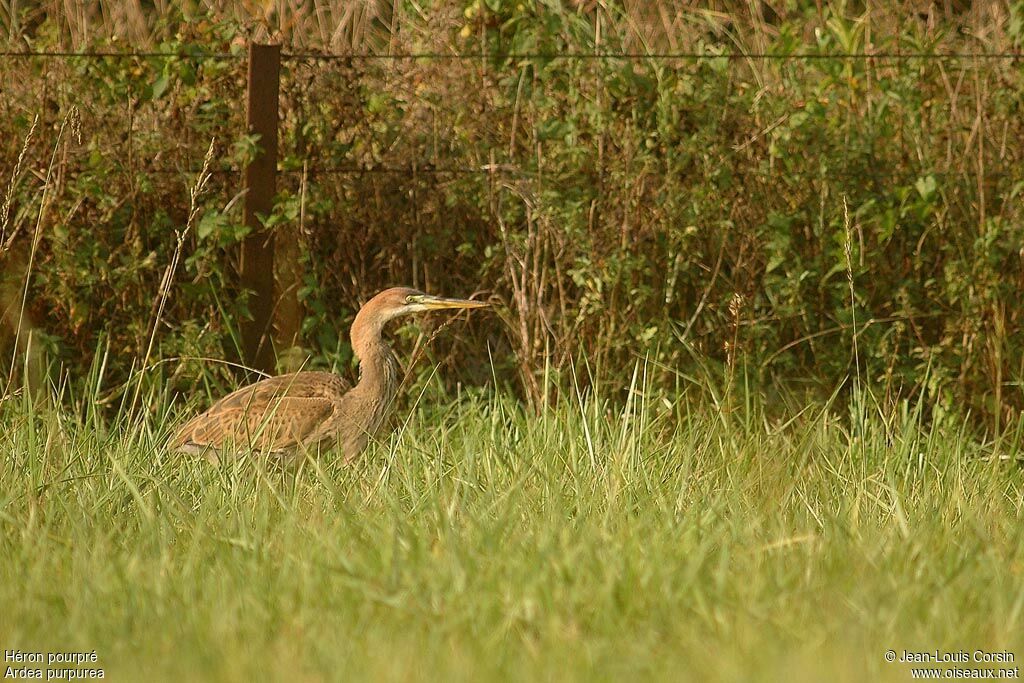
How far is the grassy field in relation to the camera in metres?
3.07

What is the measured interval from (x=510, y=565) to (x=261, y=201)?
3283mm

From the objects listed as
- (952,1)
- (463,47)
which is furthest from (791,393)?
(952,1)

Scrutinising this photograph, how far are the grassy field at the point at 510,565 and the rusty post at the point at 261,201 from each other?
1.57 m

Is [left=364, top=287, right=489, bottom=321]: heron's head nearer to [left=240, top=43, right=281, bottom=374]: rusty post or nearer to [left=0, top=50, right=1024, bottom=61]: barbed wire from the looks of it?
[left=240, top=43, right=281, bottom=374]: rusty post

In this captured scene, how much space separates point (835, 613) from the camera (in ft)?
10.6

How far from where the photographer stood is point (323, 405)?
5672mm

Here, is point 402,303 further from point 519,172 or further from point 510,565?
point 510,565

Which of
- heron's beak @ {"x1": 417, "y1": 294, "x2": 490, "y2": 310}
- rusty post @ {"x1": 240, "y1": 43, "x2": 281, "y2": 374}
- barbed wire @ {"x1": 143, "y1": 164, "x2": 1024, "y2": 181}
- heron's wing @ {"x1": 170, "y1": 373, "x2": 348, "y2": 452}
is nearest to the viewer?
heron's wing @ {"x1": 170, "y1": 373, "x2": 348, "y2": 452}

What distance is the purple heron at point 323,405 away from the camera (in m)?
5.41

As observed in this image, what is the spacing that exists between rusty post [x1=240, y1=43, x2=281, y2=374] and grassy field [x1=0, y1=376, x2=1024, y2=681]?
1571 mm

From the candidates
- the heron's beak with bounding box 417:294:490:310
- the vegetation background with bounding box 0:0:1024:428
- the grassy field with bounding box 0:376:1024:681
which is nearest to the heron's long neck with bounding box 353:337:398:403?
the heron's beak with bounding box 417:294:490:310

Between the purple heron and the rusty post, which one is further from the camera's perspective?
the rusty post

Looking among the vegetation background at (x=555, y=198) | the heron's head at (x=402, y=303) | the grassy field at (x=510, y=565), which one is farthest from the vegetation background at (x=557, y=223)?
the grassy field at (x=510, y=565)

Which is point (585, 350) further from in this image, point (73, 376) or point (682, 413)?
point (73, 376)
